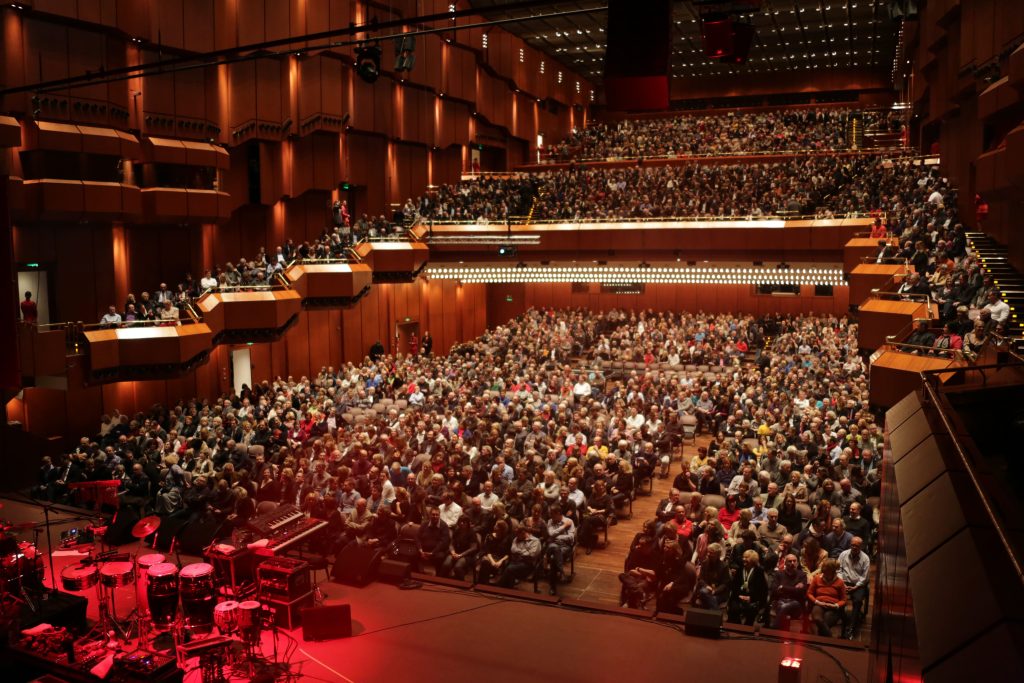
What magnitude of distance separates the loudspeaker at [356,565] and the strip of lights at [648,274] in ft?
47.1

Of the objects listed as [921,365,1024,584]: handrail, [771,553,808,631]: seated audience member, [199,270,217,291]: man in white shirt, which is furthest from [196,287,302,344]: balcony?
[921,365,1024,584]: handrail

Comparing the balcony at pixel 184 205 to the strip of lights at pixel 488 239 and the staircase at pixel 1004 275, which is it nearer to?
the strip of lights at pixel 488 239

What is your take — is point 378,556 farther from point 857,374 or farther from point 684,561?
point 857,374

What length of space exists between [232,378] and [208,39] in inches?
275

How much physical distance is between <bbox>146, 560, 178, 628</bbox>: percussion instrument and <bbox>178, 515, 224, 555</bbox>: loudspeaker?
8.11 feet

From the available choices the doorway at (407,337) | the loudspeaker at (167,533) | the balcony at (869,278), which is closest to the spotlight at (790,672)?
the loudspeaker at (167,533)

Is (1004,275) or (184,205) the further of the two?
(184,205)

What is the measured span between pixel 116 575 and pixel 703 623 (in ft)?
15.7

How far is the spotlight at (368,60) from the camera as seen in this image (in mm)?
7371

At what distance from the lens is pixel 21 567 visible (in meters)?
7.31

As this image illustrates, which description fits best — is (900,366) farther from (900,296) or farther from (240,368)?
(240,368)

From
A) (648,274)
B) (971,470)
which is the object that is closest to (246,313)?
(648,274)

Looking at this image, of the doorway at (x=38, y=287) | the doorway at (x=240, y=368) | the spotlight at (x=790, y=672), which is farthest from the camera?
the doorway at (x=240, y=368)

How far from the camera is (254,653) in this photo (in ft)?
21.5
